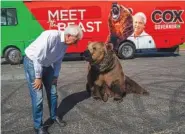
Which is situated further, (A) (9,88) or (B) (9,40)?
(B) (9,40)

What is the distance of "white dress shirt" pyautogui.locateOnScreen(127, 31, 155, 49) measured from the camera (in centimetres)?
1509

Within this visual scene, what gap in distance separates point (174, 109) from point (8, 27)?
371 inches

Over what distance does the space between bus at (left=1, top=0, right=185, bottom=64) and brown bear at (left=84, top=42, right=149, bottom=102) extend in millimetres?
6938

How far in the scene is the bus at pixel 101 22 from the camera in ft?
46.5

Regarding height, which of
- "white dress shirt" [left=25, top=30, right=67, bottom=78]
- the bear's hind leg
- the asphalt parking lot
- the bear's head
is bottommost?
the asphalt parking lot

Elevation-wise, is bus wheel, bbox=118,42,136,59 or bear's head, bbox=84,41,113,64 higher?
bear's head, bbox=84,41,113,64

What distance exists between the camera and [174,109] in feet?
21.4

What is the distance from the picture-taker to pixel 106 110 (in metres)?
6.53

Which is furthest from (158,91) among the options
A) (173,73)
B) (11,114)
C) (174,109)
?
(11,114)

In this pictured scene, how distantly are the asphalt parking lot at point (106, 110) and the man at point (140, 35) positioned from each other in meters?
5.48

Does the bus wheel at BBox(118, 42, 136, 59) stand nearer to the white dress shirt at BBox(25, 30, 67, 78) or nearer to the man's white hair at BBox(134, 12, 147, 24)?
the man's white hair at BBox(134, 12, 147, 24)

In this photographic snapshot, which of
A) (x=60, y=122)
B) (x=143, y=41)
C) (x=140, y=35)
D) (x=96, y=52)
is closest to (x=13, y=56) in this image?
(x=140, y=35)

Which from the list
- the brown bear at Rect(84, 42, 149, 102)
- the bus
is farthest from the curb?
the brown bear at Rect(84, 42, 149, 102)

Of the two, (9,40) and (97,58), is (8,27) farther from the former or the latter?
(97,58)
